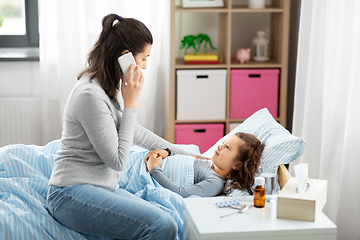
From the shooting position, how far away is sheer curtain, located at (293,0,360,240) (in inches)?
82.4

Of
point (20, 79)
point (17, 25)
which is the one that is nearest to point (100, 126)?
point (20, 79)

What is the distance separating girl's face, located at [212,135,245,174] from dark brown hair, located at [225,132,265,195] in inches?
0.7

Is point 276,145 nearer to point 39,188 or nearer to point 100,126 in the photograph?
point 100,126

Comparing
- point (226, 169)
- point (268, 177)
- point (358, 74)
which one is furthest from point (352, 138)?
point (268, 177)

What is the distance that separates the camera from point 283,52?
2994 mm

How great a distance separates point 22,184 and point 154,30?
179cm

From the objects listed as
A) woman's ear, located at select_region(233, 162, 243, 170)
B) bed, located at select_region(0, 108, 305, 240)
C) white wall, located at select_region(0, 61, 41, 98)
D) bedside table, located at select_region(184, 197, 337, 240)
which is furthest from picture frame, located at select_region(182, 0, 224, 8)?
bedside table, located at select_region(184, 197, 337, 240)

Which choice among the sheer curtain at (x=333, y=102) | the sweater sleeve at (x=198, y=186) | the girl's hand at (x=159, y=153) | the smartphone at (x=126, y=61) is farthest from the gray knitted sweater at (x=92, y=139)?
the sheer curtain at (x=333, y=102)

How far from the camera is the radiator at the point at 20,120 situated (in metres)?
3.20

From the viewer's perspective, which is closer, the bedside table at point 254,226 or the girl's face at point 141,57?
the bedside table at point 254,226

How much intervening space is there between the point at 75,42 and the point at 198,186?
1782 mm

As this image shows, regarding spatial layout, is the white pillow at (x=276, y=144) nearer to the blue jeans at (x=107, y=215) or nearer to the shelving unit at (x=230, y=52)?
the blue jeans at (x=107, y=215)

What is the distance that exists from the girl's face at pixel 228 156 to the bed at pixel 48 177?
0.11 m

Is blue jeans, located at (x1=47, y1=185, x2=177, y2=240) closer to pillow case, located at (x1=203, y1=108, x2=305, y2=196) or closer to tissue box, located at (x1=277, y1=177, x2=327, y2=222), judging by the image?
tissue box, located at (x1=277, y1=177, x2=327, y2=222)
